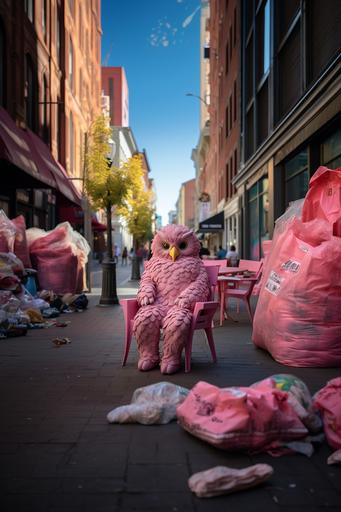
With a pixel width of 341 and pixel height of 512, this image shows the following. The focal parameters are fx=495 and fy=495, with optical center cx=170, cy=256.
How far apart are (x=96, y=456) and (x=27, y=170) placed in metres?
10.4

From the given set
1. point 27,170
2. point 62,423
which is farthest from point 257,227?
point 62,423

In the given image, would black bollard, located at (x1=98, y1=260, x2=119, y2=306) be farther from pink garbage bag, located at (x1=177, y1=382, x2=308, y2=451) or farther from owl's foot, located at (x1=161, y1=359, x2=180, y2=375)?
pink garbage bag, located at (x1=177, y1=382, x2=308, y2=451)

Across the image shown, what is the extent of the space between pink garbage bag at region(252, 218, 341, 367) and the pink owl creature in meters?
0.82

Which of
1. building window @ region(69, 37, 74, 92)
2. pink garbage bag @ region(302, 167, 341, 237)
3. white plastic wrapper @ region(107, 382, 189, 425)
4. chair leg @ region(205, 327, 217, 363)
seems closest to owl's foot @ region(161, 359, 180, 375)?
chair leg @ region(205, 327, 217, 363)

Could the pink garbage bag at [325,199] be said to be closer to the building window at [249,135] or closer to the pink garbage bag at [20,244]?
the pink garbage bag at [20,244]

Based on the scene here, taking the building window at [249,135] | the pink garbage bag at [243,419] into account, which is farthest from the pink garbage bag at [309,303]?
the building window at [249,135]

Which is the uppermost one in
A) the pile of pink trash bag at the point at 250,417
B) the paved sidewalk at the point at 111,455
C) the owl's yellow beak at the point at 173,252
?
the owl's yellow beak at the point at 173,252

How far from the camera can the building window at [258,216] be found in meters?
16.2

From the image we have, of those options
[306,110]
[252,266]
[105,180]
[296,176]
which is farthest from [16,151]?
[296,176]

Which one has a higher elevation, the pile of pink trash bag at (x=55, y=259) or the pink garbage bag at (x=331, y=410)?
the pile of pink trash bag at (x=55, y=259)

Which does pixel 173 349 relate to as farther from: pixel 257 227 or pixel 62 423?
pixel 257 227

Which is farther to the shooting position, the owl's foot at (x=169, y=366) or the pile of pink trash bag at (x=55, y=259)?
the pile of pink trash bag at (x=55, y=259)

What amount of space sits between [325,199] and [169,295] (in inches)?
76.8

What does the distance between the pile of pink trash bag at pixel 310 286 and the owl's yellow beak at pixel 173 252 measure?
1.11m
